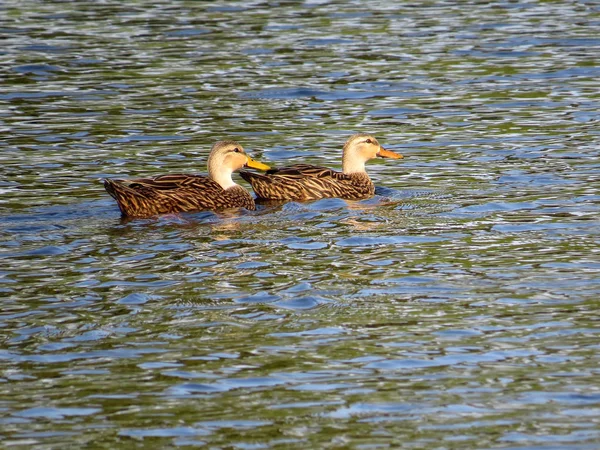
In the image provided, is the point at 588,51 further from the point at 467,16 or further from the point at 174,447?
the point at 174,447

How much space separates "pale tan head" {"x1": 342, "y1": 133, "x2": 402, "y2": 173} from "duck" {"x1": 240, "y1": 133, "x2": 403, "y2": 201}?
12mm

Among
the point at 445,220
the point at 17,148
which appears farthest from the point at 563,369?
the point at 17,148

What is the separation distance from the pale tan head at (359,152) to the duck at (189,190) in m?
1.11

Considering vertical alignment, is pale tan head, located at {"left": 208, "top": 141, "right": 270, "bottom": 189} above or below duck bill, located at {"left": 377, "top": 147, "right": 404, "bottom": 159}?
above

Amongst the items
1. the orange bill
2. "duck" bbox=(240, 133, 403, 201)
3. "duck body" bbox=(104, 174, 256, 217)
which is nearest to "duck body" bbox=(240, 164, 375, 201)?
"duck" bbox=(240, 133, 403, 201)

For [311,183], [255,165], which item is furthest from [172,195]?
[311,183]

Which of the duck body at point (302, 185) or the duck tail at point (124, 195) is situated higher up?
the duck tail at point (124, 195)

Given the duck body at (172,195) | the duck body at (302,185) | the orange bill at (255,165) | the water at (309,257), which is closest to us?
the water at (309,257)

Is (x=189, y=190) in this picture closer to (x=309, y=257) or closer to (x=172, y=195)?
(x=172, y=195)

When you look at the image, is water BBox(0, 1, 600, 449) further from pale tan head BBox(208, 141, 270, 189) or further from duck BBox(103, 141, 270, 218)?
pale tan head BBox(208, 141, 270, 189)

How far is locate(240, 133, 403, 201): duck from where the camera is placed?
14.6 m

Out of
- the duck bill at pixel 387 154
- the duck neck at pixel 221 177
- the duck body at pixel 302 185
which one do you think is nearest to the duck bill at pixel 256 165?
the duck body at pixel 302 185

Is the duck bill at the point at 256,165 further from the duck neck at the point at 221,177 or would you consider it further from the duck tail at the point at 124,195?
the duck tail at the point at 124,195

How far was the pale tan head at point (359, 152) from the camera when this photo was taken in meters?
15.5
